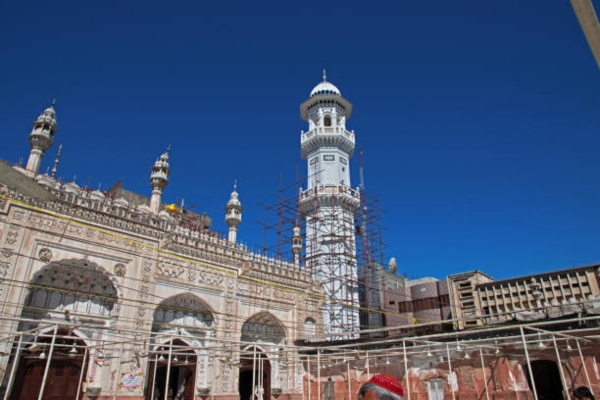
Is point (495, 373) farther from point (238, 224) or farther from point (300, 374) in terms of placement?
point (238, 224)

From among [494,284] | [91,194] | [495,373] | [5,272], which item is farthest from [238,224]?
[494,284]

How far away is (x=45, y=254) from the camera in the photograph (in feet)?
53.9

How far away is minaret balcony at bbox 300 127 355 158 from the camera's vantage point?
33.0 metres

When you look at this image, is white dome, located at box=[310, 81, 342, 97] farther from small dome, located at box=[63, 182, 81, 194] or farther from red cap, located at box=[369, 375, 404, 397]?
red cap, located at box=[369, 375, 404, 397]

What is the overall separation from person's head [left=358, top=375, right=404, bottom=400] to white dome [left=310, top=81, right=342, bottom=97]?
34447 mm

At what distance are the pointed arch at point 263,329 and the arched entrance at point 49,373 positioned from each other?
26.4 feet

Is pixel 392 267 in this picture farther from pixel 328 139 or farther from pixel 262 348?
pixel 262 348

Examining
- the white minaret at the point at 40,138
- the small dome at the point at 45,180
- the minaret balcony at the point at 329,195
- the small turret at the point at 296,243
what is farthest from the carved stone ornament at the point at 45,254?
the minaret balcony at the point at 329,195

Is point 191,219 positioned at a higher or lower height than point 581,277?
higher

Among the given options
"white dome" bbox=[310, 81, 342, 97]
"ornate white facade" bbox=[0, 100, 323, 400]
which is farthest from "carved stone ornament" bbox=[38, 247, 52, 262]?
"white dome" bbox=[310, 81, 342, 97]

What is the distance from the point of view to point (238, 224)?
25.2m

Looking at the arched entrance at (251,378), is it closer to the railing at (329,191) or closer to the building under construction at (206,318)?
the building under construction at (206,318)

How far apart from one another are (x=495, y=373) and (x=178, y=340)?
13.7 metres

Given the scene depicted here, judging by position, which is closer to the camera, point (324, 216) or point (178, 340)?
point (178, 340)
